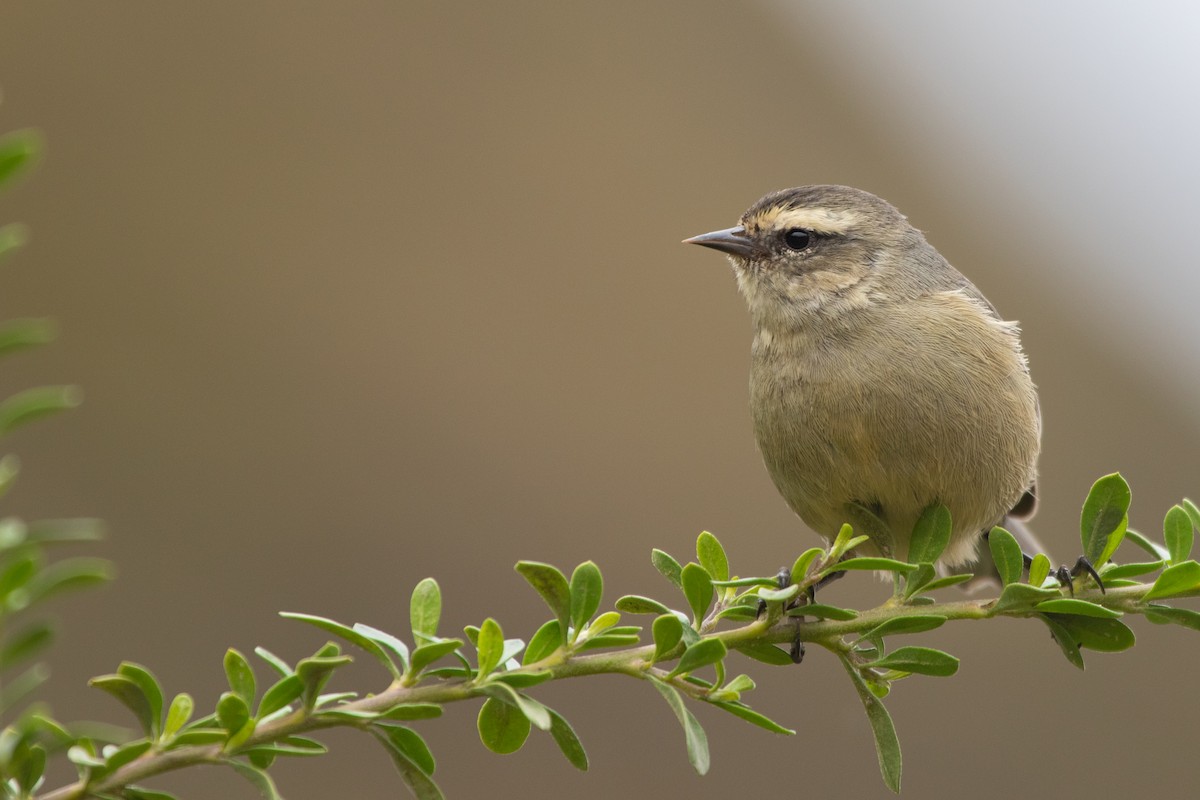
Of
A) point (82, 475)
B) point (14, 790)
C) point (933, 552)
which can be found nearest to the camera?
point (14, 790)

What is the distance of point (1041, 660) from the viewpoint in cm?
762

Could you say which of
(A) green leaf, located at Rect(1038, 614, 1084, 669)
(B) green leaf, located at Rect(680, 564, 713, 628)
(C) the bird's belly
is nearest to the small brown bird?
(C) the bird's belly

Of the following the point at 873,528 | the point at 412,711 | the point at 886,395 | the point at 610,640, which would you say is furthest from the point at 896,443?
the point at 412,711

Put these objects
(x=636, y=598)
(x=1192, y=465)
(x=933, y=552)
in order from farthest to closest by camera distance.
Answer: (x=1192, y=465), (x=933, y=552), (x=636, y=598)

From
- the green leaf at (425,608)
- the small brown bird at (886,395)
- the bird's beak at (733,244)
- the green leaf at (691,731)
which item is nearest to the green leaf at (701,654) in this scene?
the green leaf at (691,731)

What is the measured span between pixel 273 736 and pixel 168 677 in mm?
4924

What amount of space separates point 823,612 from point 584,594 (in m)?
0.45

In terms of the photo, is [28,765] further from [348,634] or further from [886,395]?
[886,395]

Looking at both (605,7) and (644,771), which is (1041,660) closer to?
(644,771)

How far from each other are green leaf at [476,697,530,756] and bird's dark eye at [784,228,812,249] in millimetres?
2968

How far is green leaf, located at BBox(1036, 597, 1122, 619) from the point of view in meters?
1.75

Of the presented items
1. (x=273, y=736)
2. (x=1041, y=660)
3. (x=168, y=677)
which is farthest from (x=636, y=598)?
(x=1041, y=660)

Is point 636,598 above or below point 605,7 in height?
below

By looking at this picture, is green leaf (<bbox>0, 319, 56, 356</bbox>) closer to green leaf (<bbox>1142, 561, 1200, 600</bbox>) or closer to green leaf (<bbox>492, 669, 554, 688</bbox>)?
green leaf (<bbox>492, 669, 554, 688</bbox>)
